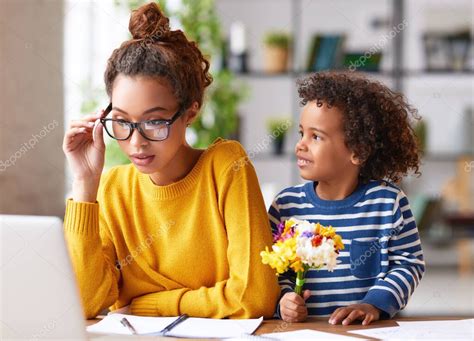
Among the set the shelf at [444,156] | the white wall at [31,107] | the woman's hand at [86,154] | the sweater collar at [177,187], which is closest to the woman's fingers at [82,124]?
the woman's hand at [86,154]

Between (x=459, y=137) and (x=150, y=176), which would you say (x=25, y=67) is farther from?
(x=459, y=137)

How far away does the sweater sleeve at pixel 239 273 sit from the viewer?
186 cm

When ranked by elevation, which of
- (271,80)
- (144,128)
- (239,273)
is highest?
(271,80)

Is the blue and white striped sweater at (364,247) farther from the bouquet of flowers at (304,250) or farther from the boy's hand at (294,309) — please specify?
the bouquet of flowers at (304,250)

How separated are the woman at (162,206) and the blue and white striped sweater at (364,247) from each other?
179mm

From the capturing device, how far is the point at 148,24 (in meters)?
1.94

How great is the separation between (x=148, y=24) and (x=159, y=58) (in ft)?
0.36

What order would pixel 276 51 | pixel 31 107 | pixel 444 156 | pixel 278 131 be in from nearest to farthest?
pixel 31 107
pixel 278 131
pixel 276 51
pixel 444 156

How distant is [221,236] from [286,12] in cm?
478

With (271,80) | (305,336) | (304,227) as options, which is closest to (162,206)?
(304,227)

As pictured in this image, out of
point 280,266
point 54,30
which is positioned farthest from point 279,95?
point 280,266

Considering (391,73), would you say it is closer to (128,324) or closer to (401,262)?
(401,262)

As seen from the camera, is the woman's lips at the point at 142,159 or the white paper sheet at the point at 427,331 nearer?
the white paper sheet at the point at 427,331

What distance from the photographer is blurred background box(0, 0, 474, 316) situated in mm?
3943
